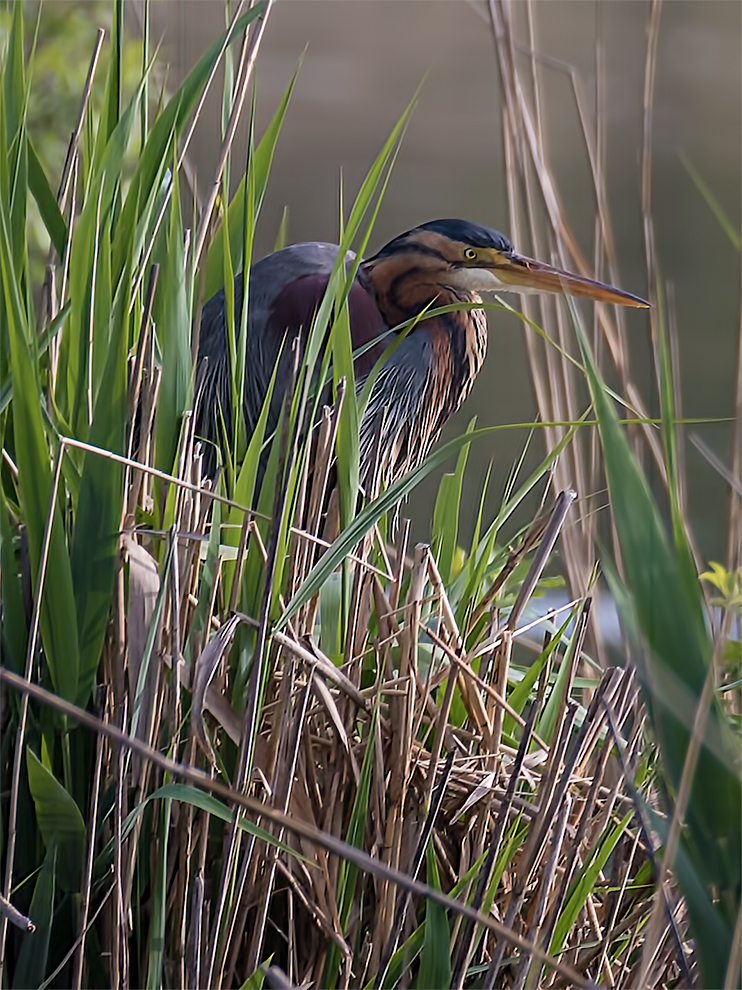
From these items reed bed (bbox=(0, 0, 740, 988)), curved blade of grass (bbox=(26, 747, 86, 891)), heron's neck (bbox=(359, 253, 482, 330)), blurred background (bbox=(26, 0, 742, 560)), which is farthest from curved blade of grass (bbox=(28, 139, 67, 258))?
blurred background (bbox=(26, 0, 742, 560))

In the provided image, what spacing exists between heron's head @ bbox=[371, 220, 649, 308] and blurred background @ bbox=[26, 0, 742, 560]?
971 millimetres

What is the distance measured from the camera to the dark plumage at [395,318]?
1.03 meters

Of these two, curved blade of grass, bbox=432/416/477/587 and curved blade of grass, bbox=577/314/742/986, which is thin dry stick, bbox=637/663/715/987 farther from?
curved blade of grass, bbox=432/416/477/587

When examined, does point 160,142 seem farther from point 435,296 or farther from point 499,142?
point 499,142

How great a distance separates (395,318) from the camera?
44.5 inches

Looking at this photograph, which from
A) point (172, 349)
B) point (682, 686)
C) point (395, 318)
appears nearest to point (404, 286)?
point (395, 318)

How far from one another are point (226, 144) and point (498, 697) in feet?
1.00

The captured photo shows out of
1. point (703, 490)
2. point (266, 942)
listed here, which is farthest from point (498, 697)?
point (703, 490)

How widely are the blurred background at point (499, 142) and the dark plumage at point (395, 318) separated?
35.6 inches

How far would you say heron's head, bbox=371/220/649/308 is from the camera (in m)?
1.03

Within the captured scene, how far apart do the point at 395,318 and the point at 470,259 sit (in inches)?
3.8

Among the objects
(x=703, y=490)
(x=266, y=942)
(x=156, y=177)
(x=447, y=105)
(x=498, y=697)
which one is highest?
(x=447, y=105)

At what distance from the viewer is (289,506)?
21.3 inches

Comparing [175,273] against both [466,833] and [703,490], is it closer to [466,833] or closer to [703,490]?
[466,833]
